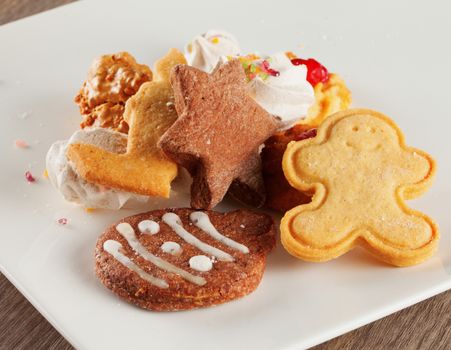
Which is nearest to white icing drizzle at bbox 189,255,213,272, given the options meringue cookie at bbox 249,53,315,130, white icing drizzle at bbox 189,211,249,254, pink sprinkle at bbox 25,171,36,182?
white icing drizzle at bbox 189,211,249,254

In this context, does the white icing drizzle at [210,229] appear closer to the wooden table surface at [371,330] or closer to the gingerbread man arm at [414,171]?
the wooden table surface at [371,330]

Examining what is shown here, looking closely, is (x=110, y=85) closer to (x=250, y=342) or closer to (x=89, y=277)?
(x=89, y=277)

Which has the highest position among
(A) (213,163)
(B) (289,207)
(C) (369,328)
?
(A) (213,163)

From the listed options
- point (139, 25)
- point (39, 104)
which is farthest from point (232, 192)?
point (139, 25)

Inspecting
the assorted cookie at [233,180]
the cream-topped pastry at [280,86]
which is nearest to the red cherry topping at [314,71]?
the cream-topped pastry at [280,86]

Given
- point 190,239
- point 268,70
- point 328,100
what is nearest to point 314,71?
point 328,100

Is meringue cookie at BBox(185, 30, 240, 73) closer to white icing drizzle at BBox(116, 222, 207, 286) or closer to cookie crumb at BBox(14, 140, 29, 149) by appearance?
cookie crumb at BBox(14, 140, 29, 149)
